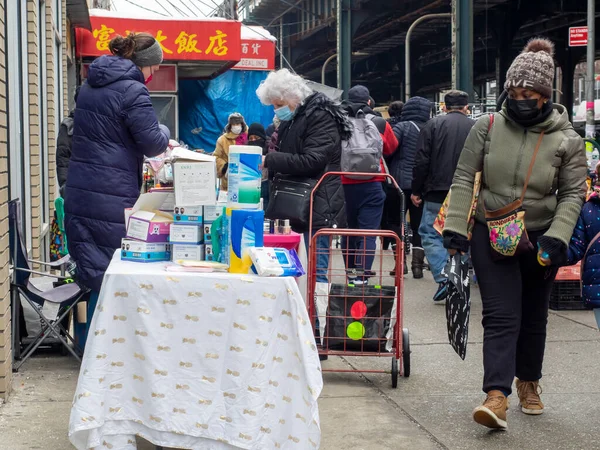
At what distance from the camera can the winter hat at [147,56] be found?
17.7 ft

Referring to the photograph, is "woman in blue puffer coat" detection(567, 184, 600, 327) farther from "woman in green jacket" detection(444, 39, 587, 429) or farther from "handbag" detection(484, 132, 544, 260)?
"handbag" detection(484, 132, 544, 260)

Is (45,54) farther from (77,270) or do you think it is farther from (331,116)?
(77,270)

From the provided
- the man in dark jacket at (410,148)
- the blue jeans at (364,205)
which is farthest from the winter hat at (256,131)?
the blue jeans at (364,205)

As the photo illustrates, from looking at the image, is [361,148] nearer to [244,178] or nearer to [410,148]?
[410,148]

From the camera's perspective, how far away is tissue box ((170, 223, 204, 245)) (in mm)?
4297

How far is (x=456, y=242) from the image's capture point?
194 inches

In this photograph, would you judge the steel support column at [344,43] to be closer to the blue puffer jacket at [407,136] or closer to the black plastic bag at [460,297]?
the blue puffer jacket at [407,136]

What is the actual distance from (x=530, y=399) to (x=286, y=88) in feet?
8.48

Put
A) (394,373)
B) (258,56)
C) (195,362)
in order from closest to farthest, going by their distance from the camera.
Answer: (195,362)
(394,373)
(258,56)

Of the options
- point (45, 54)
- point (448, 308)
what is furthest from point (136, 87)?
point (45, 54)

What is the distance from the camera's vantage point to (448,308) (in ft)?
17.5

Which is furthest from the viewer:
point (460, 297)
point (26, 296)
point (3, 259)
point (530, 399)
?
point (26, 296)

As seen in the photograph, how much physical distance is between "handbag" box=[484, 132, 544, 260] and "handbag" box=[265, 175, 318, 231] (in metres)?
1.89

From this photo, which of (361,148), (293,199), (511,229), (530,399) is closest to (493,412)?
(530,399)
